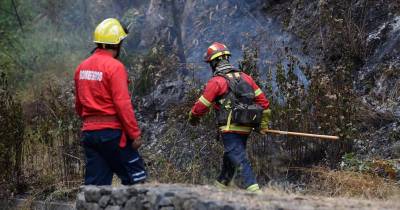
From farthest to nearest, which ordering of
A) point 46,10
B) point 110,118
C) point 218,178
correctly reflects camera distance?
point 46,10 → point 218,178 → point 110,118

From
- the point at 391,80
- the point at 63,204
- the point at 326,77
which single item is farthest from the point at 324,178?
the point at 63,204

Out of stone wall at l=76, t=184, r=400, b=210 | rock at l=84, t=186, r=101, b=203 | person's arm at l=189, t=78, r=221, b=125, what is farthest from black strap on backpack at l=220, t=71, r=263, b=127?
rock at l=84, t=186, r=101, b=203

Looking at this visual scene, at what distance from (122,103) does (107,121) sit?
0.24 metres

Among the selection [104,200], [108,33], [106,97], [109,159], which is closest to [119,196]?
[104,200]

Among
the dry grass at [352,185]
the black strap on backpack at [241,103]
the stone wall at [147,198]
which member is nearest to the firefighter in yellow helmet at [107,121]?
the stone wall at [147,198]

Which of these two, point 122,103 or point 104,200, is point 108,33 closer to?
point 122,103

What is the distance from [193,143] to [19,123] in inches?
87.5

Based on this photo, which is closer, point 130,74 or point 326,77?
point 326,77

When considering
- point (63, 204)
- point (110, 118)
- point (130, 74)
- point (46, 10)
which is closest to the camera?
point (110, 118)

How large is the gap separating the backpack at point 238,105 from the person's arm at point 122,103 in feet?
4.06

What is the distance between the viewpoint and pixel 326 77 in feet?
27.7

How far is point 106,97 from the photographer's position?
21.3ft

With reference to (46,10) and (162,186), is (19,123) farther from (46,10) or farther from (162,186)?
(46,10)

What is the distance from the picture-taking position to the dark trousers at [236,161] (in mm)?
7215
